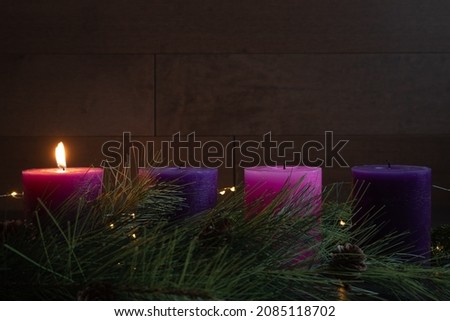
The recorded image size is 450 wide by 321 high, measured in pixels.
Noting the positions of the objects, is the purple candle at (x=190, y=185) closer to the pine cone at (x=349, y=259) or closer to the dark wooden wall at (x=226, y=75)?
the pine cone at (x=349, y=259)

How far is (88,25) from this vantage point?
131cm

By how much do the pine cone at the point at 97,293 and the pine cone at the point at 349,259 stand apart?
0.53ft

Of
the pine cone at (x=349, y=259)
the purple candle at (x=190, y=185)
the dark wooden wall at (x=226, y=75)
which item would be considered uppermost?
the dark wooden wall at (x=226, y=75)

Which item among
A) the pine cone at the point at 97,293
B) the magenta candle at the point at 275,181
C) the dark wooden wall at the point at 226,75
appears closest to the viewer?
the pine cone at the point at 97,293

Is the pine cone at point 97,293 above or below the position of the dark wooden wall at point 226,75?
below

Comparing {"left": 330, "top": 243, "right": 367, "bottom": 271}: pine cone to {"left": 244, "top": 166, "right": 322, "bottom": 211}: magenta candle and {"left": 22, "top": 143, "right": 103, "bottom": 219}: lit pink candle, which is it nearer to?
{"left": 244, "top": 166, "right": 322, "bottom": 211}: magenta candle

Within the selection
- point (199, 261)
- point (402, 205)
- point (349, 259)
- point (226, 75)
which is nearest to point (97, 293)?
point (199, 261)

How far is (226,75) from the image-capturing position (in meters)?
1.32

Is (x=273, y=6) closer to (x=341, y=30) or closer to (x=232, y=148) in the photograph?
(x=341, y=30)

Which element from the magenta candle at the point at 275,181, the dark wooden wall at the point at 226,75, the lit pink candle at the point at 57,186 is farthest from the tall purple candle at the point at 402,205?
the dark wooden wall at the point at 226,75

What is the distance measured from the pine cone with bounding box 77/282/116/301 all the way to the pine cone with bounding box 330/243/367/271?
16cm

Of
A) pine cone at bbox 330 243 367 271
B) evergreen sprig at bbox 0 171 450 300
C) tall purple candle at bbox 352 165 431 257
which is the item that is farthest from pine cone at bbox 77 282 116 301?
tall purple candle at bbox 352 165 431 257

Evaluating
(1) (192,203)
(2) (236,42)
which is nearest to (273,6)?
(2) (236,42)

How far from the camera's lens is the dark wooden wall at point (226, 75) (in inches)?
51.6
